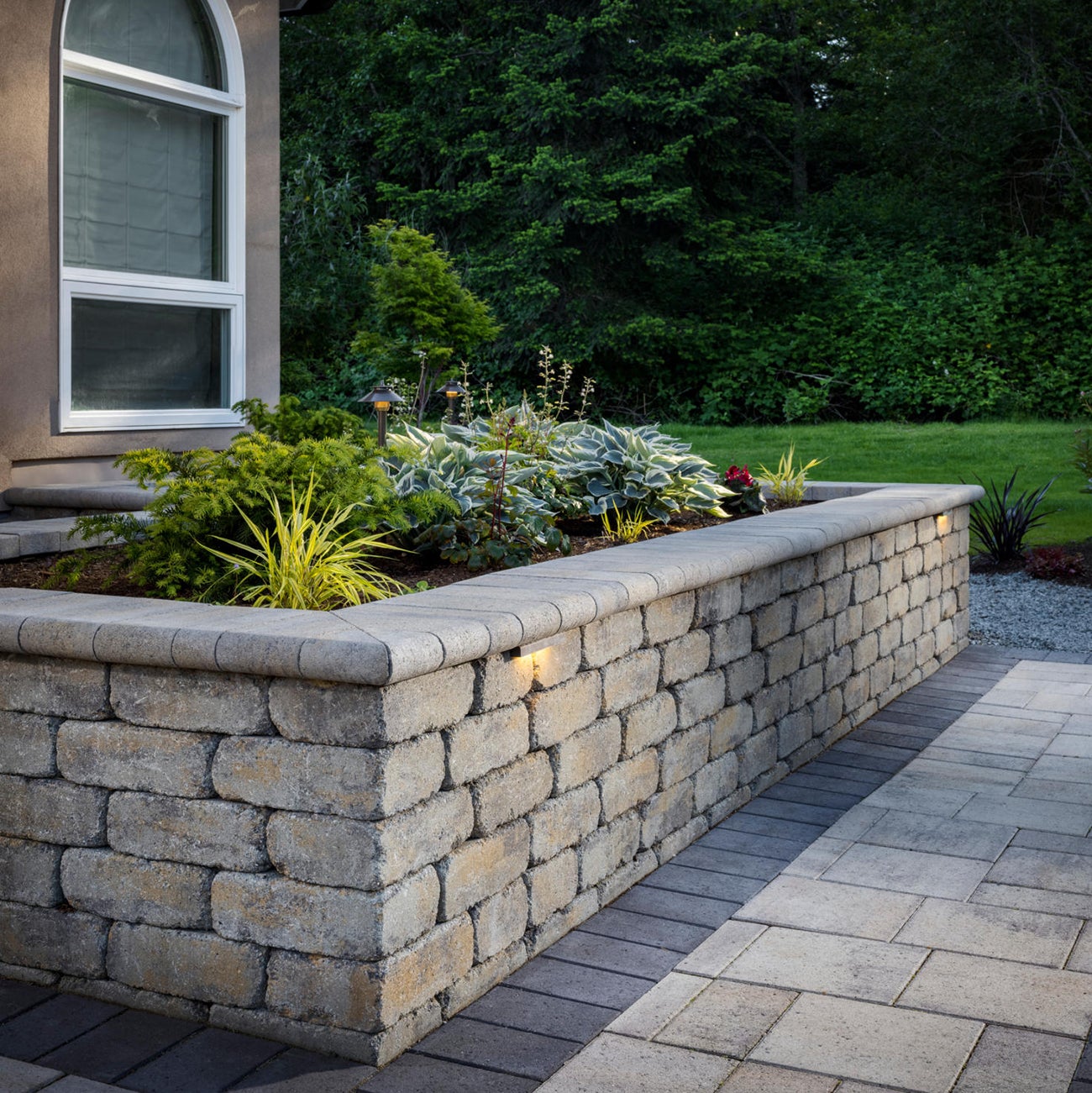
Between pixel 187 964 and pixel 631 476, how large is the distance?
10.9ft

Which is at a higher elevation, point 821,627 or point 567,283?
point 567,283

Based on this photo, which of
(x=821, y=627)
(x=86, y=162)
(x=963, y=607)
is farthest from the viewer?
(x=963, y=607)

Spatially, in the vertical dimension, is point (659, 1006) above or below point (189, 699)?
below

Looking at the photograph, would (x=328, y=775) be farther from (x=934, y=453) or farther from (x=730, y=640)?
(x=934, y=453)

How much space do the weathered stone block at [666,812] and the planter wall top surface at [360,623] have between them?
2.02 ft

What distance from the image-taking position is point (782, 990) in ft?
9.42

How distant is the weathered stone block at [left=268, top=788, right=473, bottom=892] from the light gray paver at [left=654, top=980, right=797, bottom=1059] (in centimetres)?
65

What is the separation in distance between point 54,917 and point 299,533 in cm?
111

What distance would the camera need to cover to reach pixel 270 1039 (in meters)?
2.60

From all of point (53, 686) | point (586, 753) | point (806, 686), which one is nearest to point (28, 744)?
point (53, 686)

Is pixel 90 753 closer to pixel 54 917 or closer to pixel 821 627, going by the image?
pixel 54 917

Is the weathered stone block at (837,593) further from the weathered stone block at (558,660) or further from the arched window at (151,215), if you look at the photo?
the arched window at (151,215)

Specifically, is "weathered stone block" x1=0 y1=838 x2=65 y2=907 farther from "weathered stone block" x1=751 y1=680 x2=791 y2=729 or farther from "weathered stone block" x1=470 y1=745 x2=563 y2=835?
"weathered stone block" x1=751 y1=680 x2=791 y2=729

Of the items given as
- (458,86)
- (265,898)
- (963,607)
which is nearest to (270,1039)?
(265,898)
